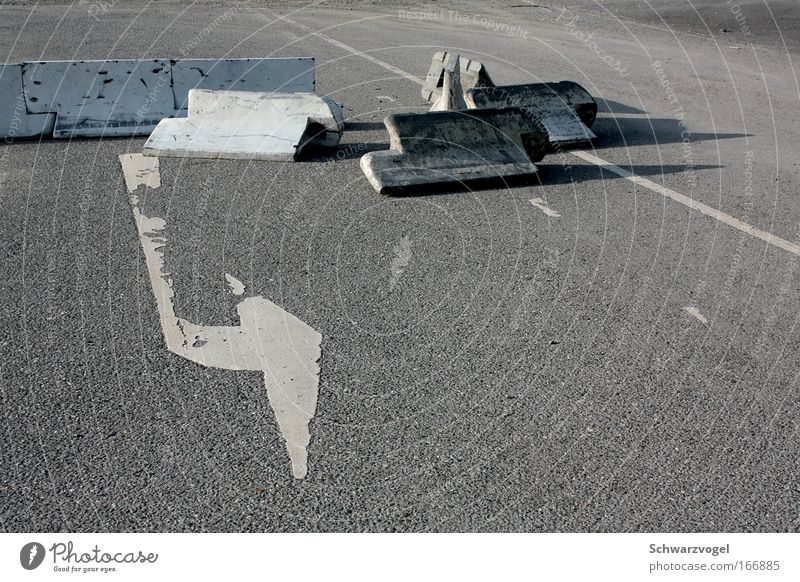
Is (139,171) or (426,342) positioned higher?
(426,342)

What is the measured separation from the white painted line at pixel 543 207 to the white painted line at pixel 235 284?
2153mm

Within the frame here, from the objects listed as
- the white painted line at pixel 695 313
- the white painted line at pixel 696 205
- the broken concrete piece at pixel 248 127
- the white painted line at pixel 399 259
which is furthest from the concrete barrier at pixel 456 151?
the white painted line at pixel 695 313

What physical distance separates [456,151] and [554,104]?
1659 mm

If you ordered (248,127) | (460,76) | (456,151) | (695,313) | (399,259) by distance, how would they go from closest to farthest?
(695,313) → (399,259) → (456,151) → (248,127) → (460,76)

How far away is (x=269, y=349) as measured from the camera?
4.40 m

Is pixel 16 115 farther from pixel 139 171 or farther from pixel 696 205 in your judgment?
pixel 696 205

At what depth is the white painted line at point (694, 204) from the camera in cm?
593

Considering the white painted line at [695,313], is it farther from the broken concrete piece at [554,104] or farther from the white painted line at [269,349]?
the broken concrete piece at [554,104]

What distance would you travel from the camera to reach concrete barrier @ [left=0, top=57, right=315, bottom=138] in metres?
8.14

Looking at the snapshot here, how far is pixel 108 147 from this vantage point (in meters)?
7.80

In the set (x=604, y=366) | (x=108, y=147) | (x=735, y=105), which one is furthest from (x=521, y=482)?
(x=735, y=105)

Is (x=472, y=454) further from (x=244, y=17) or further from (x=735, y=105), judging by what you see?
(x=244, y=17)

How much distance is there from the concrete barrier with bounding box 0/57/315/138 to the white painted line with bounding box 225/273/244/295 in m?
3.44

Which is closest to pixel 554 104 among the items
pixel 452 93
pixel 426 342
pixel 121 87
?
pixel 452 93
